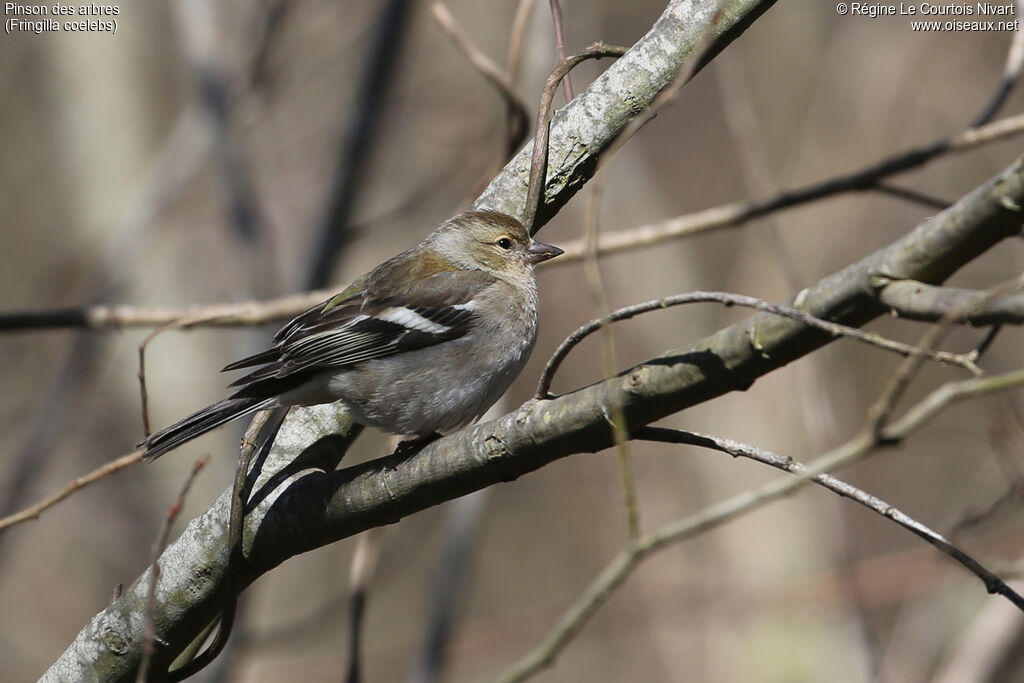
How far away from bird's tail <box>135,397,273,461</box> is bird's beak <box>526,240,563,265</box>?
5.08ft

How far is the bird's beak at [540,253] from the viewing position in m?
4.36

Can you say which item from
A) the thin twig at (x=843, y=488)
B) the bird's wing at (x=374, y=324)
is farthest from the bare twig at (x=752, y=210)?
the thin twig at (x=843, y=488)

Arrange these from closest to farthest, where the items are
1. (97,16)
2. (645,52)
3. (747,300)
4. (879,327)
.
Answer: (747,300) → (645,52) → (97,16) → (879,327)

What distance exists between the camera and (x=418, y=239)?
7.81 m

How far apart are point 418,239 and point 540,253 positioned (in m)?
3.54

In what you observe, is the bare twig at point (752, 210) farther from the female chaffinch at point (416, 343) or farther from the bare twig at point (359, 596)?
the bare twig at point (359, 596)

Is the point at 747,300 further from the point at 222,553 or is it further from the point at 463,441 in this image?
the point at 222,553

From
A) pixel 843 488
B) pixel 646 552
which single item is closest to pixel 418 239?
pixel 843 488

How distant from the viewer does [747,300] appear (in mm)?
1853

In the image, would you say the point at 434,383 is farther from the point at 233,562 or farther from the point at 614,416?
the point at 614,416

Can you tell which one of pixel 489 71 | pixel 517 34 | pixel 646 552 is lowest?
pixel 646 552

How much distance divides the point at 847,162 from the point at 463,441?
6.07 metres

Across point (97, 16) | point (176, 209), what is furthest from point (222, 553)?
point (97, 16)

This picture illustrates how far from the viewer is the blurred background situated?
6004 millimetres
